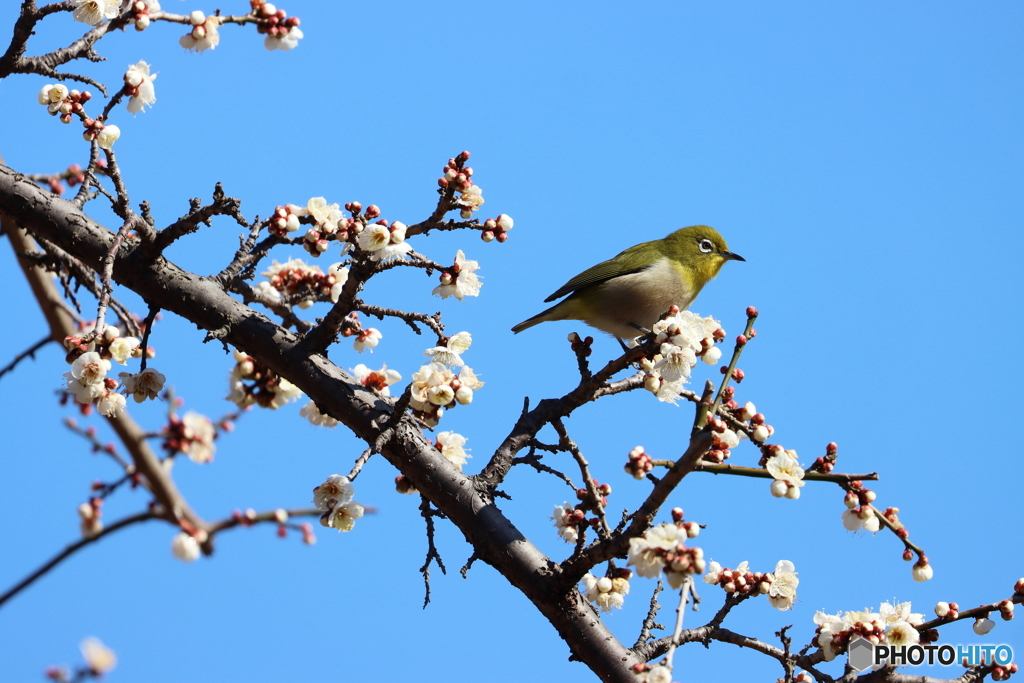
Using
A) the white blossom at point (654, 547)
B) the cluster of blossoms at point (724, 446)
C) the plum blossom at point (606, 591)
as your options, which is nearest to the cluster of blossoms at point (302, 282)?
the plum blossom at point (606, 591)

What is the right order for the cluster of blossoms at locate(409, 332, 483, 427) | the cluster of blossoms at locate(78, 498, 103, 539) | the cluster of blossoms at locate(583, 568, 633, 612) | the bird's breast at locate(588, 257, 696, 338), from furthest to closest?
the bird's breast at locate(588, 257, 696, 338), the cluster of blossoms at locate(78, 498, 103, 539), the cluster of blossoms at locate(409, 332, 483, 427), the cluster of blossoms at locate(583, 568, 633, 612)

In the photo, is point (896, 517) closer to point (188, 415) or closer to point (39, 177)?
point (188, 415)

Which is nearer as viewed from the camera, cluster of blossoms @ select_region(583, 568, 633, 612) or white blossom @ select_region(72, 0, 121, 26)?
cluster of blossoms @ select_region(583, 568, 633, 612)

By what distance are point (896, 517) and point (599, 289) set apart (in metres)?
2.98

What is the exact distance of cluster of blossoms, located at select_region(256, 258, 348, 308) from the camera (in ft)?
17.9

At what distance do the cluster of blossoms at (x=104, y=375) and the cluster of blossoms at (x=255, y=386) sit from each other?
77cm

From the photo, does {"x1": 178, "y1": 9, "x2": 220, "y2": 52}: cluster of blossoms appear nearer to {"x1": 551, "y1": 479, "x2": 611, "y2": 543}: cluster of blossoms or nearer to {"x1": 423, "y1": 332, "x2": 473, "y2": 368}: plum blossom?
{"x1": 423, "y1": 332, "x2": 473, "y2": 368}: plum blossom

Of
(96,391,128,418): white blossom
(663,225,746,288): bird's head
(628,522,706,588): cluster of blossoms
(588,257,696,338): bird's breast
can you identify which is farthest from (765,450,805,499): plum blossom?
(663,225,746,288): bird's head

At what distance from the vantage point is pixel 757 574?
3.95 metres

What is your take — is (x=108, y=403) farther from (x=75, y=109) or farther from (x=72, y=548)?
(x=75, y=109)

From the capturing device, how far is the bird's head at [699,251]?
7059mm

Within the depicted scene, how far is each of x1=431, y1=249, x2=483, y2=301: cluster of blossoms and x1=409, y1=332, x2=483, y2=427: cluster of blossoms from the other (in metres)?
0.24

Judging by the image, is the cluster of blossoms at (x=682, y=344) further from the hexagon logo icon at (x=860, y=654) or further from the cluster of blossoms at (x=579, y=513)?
the hexagon logo icon at (x=860, y=654)

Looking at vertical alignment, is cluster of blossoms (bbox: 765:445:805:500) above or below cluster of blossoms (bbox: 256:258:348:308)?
below
